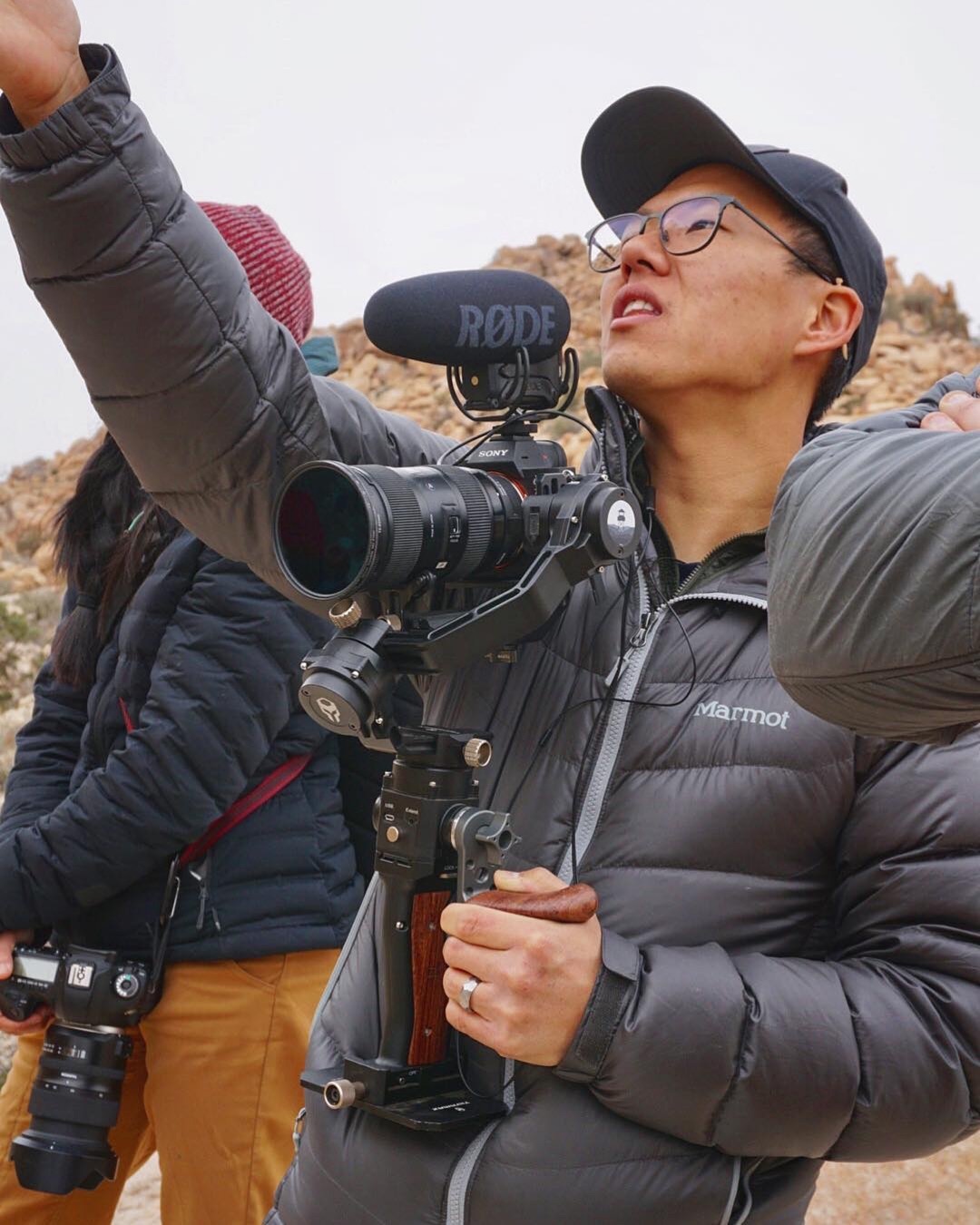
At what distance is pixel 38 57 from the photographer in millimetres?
1464

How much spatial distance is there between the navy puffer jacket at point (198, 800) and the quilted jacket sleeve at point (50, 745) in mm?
169

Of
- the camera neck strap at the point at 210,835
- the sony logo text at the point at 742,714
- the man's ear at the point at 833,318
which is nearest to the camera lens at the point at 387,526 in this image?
the sony logo text at the point at 742,714

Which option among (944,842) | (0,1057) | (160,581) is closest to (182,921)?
(160,581)

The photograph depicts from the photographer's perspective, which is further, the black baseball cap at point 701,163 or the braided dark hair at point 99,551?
the braided dark hair at point 99,551

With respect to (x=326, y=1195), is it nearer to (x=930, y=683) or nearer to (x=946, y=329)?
(x=930, y=683)

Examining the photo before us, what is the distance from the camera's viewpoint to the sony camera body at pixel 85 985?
8.00 feet

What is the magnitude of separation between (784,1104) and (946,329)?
67.4 feet

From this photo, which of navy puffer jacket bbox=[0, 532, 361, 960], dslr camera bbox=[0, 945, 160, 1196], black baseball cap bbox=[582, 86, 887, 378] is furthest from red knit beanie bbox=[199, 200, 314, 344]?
dslr camera bbox=[0, 945, 160, 1196]

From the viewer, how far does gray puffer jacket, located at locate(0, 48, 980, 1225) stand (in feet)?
5.03

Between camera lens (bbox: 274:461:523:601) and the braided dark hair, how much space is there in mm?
1105

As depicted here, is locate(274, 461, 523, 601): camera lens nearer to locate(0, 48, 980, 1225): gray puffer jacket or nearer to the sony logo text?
locate(0, 48, 980, 1225): gray puffer jacket

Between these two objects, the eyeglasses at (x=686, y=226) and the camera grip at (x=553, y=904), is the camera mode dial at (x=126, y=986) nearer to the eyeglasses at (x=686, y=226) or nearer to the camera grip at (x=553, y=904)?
the camera grip at (x=553, y=904)

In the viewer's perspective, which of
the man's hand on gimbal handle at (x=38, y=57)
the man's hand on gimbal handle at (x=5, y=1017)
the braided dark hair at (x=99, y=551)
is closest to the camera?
the man's hand on gimbal handle at (x=38, y=57)

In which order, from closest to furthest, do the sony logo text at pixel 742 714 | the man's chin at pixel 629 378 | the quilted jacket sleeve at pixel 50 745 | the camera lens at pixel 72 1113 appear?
the sony logo text at pixel 742 714 < the man's chin at pixel 629 378 < the camera lens at pixel 72 1113 < the quilted jacket sleeve at pixel 50 745
